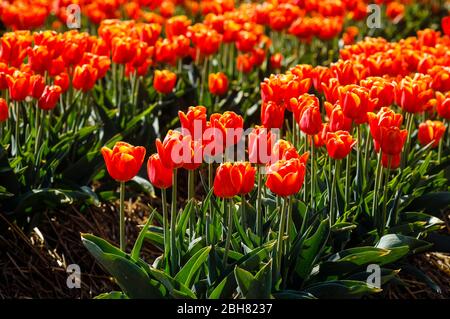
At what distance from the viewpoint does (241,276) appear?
9.19 ft

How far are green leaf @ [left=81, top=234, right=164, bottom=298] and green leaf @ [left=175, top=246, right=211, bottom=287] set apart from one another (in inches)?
3.5

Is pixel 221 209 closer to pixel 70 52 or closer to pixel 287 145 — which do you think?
pixel 287 145

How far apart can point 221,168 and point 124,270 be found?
1.66ft

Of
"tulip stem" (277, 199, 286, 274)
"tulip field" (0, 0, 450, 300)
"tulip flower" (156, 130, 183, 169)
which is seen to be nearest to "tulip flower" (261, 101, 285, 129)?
"tulip field" (0, 0, 450, 300)

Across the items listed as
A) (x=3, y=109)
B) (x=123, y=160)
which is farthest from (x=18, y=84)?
(x=123, y=160)

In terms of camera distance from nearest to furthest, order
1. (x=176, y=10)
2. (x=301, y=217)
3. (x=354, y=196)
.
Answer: (x=301, y=217) < (x=354, y=196) < (x=176, y=10)

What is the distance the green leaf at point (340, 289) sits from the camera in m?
2.98

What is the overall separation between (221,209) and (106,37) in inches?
65.9

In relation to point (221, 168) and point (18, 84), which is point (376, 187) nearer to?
point (221, 168)

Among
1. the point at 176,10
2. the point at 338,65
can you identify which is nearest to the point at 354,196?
the point at 338,65

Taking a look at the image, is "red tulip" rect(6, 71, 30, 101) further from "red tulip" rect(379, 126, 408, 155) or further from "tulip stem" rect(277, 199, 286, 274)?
"red tulip" rect(379, 126, 408, 155)

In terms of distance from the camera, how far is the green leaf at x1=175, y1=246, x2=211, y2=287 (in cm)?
283

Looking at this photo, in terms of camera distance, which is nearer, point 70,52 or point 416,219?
point 416,219

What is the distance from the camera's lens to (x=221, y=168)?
274cm
